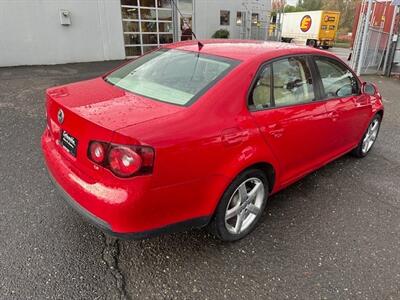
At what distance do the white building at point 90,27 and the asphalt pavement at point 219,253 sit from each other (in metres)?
7.88

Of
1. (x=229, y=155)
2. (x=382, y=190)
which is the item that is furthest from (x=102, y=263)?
(x=382, y=190)

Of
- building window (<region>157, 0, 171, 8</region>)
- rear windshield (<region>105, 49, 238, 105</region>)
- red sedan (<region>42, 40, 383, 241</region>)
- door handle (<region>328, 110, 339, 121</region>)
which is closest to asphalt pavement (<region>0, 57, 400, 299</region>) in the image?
red sedan (<region>42, 40, 383, 241</region>)

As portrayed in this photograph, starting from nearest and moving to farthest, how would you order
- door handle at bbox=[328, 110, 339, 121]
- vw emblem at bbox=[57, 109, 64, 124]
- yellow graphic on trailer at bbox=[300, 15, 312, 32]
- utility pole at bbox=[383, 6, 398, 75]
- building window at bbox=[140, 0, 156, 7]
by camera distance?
vw emblem at bbox=[57, 109, 64, 124] → door handle at bbox=[328, 110, 339, 121] → utility pole at bbox=[383, 6, 398, 75] → building window at bbox=[140, 0, 156, 7] → yellow graphic on trailer at bbox=[300, 15, 312, 32]

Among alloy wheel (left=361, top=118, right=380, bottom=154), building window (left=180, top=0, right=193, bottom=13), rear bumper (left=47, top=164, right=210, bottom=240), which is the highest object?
building window (left=180, top=0, right=193, bottom=13)

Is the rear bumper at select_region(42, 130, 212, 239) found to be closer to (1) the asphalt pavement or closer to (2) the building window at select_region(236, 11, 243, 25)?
(1) the asphalt pavement

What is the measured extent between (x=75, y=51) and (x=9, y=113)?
288 inches

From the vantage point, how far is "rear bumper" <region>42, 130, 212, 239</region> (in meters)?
1.97

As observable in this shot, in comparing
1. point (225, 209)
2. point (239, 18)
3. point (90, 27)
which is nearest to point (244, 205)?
point (225, 209)

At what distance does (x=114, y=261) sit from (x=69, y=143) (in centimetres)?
96

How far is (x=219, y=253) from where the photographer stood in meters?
2.61

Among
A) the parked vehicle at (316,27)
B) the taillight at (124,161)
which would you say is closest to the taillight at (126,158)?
the taillight at (124,161)

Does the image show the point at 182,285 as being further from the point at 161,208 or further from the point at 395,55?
the point at 395,55

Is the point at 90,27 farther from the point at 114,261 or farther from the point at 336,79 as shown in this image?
the point at 114,261

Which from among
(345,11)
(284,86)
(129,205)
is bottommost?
(129,205)
